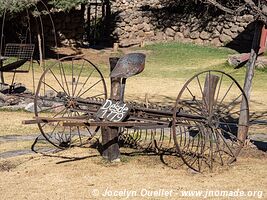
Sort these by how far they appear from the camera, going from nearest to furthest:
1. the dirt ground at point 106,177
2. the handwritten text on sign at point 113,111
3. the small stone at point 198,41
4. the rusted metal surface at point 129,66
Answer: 1. the dirt ground at point 106,177
2. the handwritten text on sign at point 113,111
3. the rusted metal surface at point 129,66
4. the small stone at point 198,41

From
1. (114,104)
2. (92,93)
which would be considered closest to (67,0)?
(92,93)

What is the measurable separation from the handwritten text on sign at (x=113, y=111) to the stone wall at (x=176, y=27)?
16483mm

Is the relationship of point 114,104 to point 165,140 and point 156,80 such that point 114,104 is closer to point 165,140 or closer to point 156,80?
point 165,140

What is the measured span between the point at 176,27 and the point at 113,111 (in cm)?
1785

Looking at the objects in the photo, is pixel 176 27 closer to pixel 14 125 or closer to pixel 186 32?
pixel 186 32

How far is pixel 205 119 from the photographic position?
6523 millimetres

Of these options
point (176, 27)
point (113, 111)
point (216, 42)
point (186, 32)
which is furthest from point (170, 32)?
point (113, 111)

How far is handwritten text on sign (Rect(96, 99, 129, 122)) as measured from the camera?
6.33m

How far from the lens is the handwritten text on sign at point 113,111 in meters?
6.33

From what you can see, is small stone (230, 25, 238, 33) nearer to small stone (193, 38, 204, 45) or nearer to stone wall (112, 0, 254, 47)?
stone wall (112, 0, 254, 47)

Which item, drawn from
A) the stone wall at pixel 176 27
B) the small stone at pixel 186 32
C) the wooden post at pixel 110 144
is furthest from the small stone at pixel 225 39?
the wooden post at pixel 110 144

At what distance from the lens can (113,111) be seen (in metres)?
6.45

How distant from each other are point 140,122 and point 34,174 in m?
1.41

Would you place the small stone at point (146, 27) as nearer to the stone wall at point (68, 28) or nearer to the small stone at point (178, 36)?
the small stone at point (178, 36)
